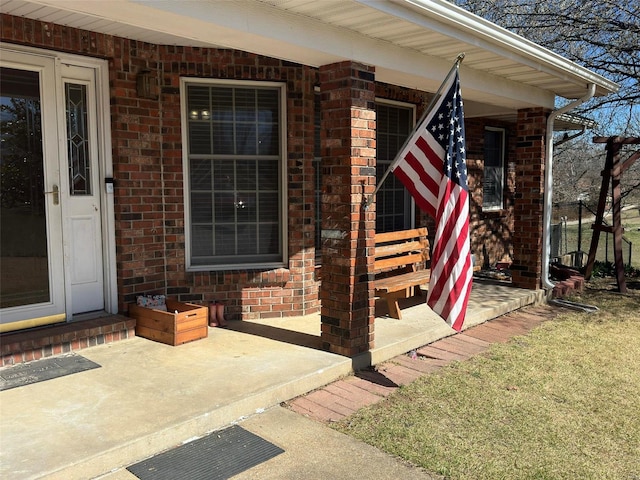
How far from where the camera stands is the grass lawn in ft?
10.4

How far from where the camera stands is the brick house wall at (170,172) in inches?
192

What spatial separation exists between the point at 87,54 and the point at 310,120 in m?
2.26

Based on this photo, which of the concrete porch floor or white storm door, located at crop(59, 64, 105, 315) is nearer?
the concrete porch floor

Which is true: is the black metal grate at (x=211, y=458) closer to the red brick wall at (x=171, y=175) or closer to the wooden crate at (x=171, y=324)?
the wooden crate at (x=171, y=324)

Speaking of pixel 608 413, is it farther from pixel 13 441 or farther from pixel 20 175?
pixel 20 175

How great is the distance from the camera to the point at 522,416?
3818 mm

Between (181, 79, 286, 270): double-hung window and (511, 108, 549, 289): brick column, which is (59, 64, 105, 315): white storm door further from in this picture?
(511, 108, 549, 289): brick column

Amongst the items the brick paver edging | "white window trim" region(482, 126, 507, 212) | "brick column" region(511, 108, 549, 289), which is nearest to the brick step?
the brick paver edging

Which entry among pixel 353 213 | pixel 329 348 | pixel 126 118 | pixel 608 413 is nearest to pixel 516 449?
pixel 608 413

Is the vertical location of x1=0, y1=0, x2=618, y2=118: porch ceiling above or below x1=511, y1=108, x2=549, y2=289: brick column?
above

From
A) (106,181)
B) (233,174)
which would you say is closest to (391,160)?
(233,174)

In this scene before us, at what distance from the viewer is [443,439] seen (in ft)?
11.3

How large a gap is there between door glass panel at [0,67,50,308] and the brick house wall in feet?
1.43

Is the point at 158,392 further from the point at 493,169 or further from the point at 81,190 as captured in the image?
the point at 493,169
